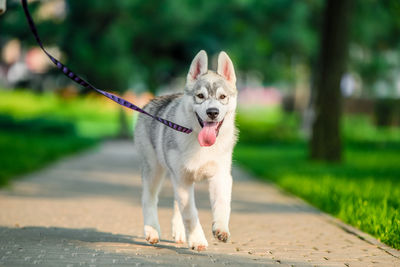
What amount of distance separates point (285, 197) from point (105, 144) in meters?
13.6

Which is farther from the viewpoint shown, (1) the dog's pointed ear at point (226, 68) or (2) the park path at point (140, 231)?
(1) the dog's pointed ear at point (226, 68)

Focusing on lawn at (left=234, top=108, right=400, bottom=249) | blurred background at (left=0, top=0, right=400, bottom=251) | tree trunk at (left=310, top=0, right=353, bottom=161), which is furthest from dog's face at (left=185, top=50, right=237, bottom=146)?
tree trunk at (left=310, top=0, right=353, bottom=161)

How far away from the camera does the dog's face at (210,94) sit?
5492 mm

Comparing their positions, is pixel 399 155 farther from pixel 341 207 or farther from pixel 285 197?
pixel 341 207

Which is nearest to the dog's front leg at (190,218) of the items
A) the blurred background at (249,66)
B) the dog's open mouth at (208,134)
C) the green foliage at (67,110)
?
the dog's open mouth at (208,134)

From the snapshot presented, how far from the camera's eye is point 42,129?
79.7 feet

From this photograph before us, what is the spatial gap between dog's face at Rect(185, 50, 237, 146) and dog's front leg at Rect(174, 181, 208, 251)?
1.62 ft

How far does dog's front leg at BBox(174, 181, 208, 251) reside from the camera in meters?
5.65

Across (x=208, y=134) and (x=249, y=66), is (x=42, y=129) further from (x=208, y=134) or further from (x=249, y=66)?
(x=208, y=134)

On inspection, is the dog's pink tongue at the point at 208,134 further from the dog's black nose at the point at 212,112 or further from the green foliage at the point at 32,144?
the green foliage at the point at 32,144

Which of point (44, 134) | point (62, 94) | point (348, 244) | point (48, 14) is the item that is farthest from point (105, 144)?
point (348, 244)

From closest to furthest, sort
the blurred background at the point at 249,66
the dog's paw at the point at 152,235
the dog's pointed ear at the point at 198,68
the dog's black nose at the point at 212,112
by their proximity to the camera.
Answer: the dog's black nose at the point at 212,112, the dog's pointed ear at the point at 198,68, the dog's paw at the point at 152,235, the blurred background at the point at 249,66

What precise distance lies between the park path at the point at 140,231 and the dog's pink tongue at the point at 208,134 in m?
1.02

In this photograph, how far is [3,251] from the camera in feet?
19.0
